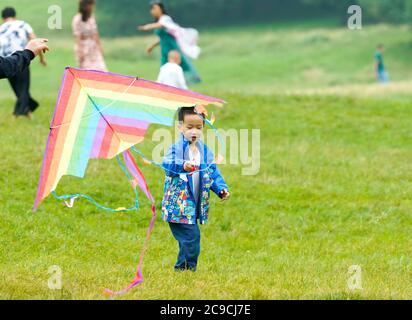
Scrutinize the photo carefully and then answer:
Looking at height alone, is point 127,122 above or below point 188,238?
above

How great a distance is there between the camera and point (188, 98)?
25.7 ft

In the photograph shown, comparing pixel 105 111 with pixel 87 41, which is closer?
pixel 105 111

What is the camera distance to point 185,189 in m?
8.53

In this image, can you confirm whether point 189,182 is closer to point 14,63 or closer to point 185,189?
point 185,189

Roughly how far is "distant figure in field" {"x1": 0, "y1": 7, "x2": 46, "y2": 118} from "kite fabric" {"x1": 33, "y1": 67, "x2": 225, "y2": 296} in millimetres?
7773

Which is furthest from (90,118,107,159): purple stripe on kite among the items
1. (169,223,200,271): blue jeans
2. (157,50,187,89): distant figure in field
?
(157,50,187,89): distant figure in field

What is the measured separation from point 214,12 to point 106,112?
3085 inches

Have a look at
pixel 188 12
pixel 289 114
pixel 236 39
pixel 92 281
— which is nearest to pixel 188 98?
pixel 92 281

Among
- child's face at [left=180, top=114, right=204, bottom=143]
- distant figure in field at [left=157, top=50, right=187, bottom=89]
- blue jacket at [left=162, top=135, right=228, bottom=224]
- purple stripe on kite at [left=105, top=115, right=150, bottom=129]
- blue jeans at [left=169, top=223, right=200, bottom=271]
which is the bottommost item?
blue jeans at [left=169, top=223, right=200, bottom=271]

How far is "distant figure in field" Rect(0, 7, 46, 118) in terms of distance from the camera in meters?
15.9

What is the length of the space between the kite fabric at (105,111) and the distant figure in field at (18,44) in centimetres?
777

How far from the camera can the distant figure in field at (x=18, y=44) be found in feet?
52.1

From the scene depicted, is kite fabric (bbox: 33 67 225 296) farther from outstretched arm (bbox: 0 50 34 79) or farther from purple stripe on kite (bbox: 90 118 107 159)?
outstretched arm (bbox: 0 50 34 79)

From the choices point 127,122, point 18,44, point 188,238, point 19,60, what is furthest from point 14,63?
point 18,44
